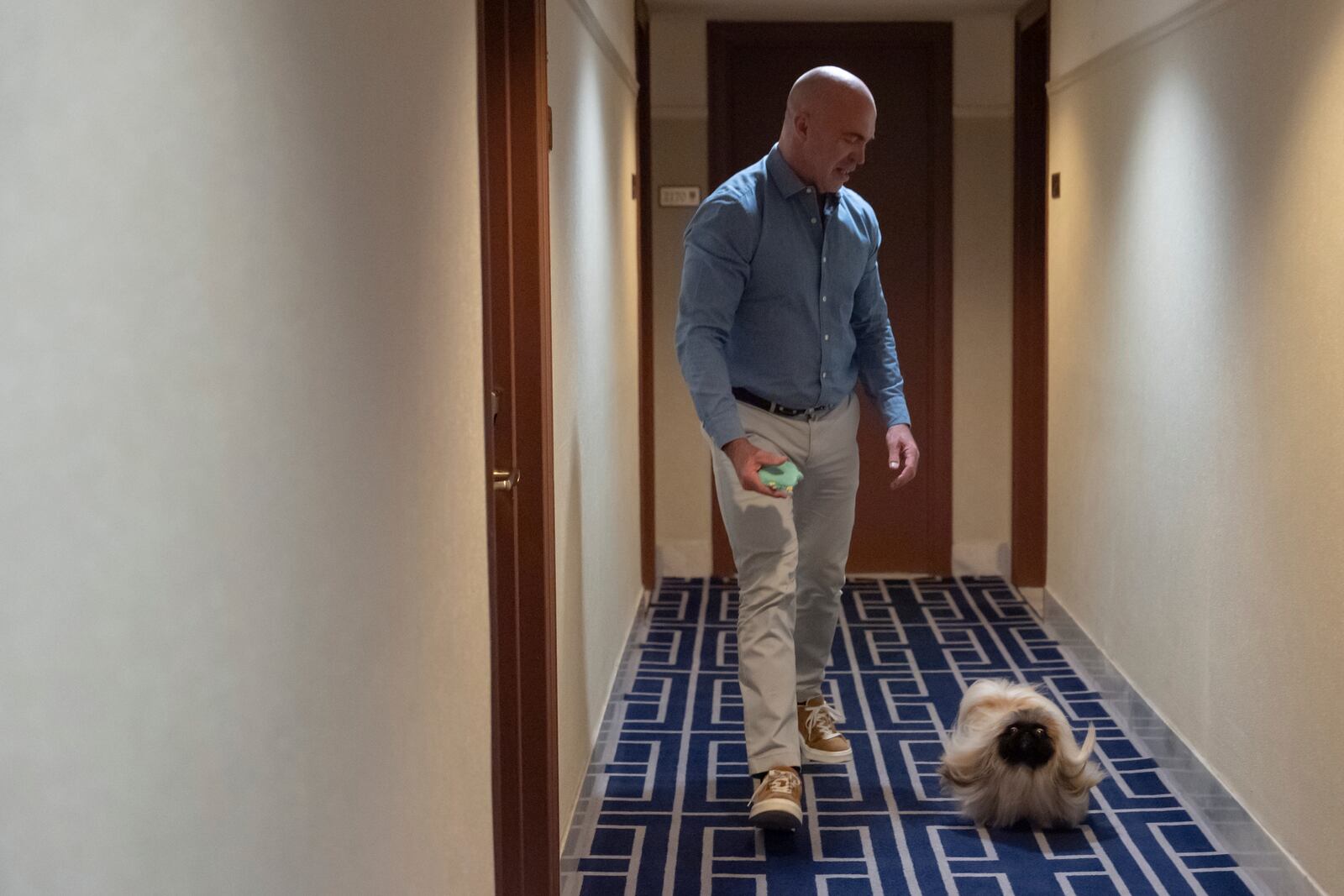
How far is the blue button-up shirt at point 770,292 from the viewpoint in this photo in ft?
10.6

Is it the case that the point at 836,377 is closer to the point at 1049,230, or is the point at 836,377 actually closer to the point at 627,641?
the point at 627,641

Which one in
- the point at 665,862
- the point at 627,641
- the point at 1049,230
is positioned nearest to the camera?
the point at 665,862

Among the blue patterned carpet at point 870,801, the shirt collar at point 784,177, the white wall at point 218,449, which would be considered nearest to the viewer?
the white wall at point 218,449

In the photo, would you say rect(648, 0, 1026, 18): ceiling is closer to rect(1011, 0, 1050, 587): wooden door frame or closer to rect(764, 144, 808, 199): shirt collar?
rect(1011, 0, 1050, 587): wooden door frame

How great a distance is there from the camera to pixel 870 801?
3.44m

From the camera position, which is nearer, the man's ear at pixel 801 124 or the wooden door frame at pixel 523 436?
the wooden door frame at pixel 523 436

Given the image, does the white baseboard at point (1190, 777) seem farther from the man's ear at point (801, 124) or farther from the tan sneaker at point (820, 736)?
the man's ear at point (801, 124)

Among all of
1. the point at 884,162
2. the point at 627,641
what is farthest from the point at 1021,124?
the point at 627,641

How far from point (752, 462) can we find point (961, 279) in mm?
2967

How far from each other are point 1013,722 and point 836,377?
0.89 m

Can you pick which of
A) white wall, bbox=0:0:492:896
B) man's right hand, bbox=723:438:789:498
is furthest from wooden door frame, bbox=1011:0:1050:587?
white wall, bbox=0:0:492:896

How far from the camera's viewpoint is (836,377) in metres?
3.41

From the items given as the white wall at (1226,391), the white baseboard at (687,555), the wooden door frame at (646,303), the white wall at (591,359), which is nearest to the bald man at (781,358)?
the white wall at (591,359)

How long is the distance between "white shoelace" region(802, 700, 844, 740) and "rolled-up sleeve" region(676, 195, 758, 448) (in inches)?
35.5
